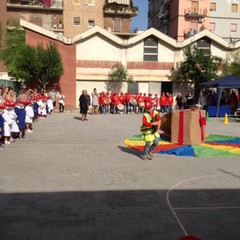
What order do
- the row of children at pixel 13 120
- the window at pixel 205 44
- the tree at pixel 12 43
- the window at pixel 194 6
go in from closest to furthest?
the row of children at pixel 13 120 < the window at pixel 205 44 < the tree at pixel 12 43 < the window at pixel 194 6

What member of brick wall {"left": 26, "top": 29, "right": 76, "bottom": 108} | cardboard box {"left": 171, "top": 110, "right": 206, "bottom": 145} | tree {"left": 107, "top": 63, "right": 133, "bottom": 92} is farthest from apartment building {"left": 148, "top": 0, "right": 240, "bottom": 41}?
cardboard box {"left": 171, "top": 110, "right": 206, "bottom": 145}

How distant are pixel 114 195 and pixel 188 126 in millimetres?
6073

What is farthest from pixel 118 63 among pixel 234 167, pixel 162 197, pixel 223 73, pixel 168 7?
pixel 168 7

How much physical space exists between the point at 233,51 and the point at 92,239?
115 ft

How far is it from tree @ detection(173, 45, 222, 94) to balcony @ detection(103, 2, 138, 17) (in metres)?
25.6

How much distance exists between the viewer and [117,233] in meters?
5.29

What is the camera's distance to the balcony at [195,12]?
60547mm

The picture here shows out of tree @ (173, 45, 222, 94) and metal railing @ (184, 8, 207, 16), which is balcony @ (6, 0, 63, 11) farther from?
tree @ (173, 45, 222, 94)

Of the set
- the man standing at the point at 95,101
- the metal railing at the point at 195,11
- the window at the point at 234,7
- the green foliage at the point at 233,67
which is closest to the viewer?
the man standing at the point at 95,101

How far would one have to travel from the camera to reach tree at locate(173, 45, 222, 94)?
111ft

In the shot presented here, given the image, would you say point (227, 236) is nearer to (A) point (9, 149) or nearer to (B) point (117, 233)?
(B) point (117, 233)

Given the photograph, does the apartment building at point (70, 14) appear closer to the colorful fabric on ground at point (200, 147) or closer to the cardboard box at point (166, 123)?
the cardboard box at point (166, 123)

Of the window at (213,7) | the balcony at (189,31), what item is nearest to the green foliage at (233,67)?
the balcony at (189,31)

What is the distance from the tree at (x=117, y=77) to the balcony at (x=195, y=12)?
3017cm
